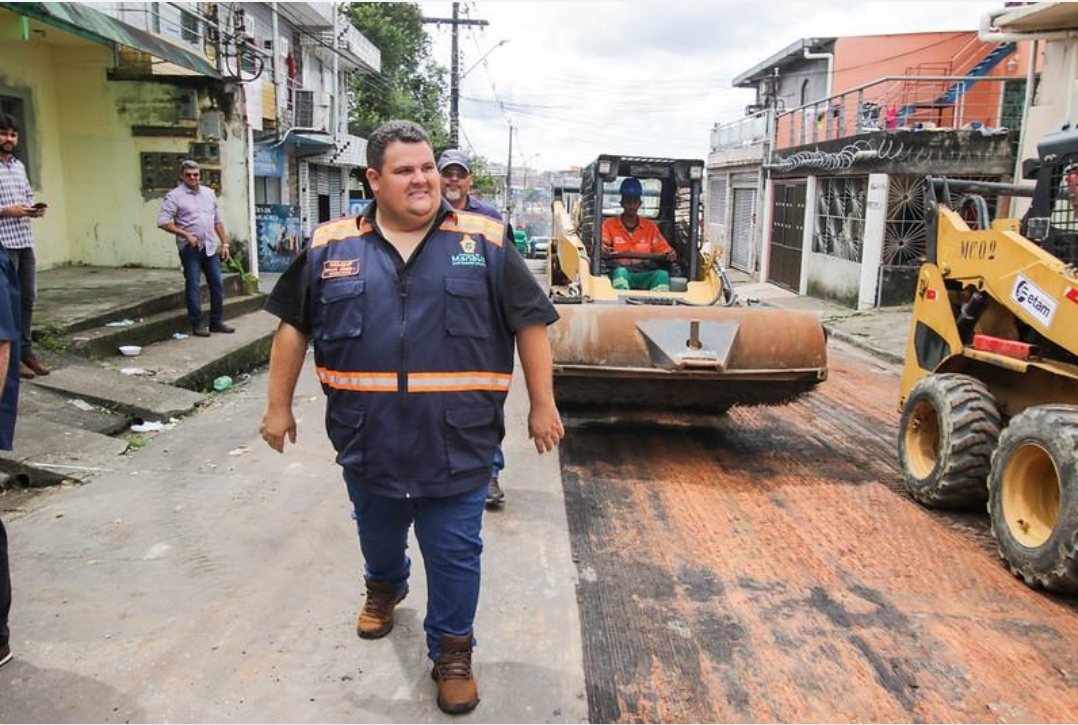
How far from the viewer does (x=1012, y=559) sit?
168 inches

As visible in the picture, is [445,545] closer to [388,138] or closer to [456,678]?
[456,678]

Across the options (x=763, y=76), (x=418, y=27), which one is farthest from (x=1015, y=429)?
(x=418, y=27)

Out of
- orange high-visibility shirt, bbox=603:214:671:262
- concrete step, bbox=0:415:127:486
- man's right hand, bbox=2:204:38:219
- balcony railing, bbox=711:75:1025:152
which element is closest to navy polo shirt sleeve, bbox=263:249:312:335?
concrete step, bbox=0:415:127:486

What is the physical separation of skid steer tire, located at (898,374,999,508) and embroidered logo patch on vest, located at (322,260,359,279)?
12.3 ft

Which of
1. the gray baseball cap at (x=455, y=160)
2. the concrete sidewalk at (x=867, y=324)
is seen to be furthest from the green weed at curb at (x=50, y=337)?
the concrete sidewalk at (x=867, y=324)

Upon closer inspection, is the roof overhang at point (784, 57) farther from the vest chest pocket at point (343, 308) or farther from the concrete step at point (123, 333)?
the vest chest pocket at point (343, 308)

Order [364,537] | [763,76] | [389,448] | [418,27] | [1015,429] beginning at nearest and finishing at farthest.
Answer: [389,448] → [364,537] → [1015,429] → [763,76] → [418,27]

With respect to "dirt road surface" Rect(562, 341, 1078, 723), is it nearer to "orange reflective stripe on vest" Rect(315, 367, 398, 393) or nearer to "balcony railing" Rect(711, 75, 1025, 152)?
"orange reflective stripe on vest" Rect(315, 367, 398, 393)

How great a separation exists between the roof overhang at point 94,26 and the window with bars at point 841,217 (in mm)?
12199

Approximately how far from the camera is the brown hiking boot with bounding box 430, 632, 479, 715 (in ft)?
9.48

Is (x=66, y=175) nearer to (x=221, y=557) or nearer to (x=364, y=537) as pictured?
(x=221, y=557)

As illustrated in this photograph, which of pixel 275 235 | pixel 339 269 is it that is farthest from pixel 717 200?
pixel 339 269

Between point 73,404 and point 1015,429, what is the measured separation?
6024 mm

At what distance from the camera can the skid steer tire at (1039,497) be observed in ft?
12.8
